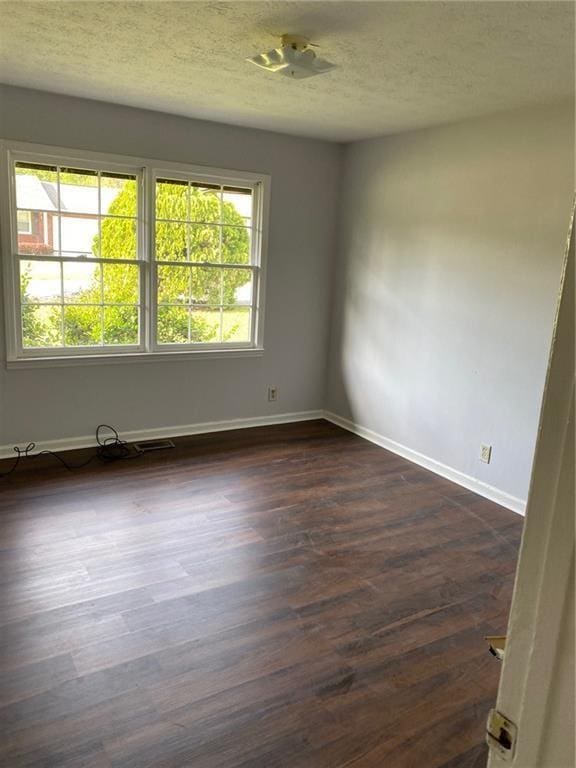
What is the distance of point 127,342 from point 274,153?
1.97 metres

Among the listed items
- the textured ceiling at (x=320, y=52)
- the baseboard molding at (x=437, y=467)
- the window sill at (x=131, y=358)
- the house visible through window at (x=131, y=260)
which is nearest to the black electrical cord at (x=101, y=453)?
the window sill at (x=131, y=358)

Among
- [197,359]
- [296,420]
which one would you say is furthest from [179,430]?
[296,420]

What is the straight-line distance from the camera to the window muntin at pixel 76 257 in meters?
3.86

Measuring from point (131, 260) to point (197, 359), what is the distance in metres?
0.95

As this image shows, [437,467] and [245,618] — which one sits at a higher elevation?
[437,467]

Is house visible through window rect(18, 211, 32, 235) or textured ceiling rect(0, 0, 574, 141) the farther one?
house visible through window rect(18, 211, 32, 235)

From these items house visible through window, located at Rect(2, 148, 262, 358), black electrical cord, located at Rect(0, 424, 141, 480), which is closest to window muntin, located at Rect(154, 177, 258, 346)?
house visible through window, located at Rect(2, 148, 262, 358)

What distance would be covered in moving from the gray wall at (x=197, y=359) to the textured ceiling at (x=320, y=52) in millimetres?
240

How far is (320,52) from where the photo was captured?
104 inches

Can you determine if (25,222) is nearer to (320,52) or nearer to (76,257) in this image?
(76,257)

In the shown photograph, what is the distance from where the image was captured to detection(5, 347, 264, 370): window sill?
13.0ft

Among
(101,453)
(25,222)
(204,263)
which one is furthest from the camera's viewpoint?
(204,263)

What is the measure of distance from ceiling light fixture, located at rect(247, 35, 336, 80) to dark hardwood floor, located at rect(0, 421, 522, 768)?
2.38 meters

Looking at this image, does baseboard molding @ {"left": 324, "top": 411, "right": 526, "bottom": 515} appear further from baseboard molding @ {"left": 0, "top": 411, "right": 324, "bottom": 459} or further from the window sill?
the window sill
